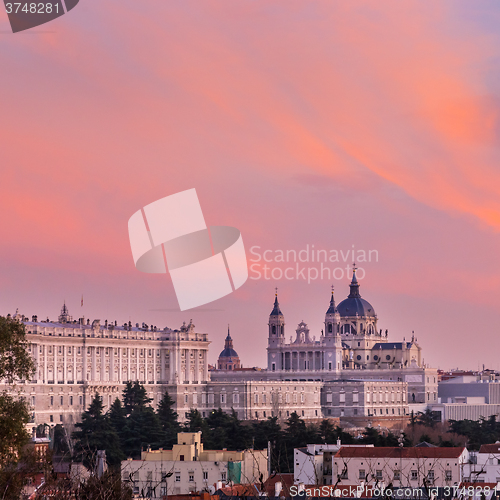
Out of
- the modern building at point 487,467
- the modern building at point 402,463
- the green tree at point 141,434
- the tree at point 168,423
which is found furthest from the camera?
the tree at point 168,423

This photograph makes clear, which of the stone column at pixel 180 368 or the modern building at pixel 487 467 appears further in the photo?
the stone column at pixel 180 368

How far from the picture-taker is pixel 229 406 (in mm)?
154125

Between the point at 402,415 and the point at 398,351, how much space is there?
79.8 ft

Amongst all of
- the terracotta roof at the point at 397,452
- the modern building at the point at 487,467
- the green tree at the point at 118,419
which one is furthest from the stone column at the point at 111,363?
the terracotta roof at the point at 397,452

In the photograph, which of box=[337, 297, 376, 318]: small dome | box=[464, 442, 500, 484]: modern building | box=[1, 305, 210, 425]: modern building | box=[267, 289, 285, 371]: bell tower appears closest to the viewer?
box=[464, 442, 500, 484]: modern building

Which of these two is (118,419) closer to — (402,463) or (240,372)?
(402,463)

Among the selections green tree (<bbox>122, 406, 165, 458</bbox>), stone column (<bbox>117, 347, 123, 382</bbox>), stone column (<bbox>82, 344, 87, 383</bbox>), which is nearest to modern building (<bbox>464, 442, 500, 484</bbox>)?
green tree (<bbox>122, 406, 165, 458</bbox>)

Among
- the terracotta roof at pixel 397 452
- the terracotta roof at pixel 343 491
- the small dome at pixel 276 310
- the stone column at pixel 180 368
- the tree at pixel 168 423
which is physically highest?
the small dome at pixel 276 310

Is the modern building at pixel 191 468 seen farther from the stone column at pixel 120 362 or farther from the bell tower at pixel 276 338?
the bell tower at pixel 276 338

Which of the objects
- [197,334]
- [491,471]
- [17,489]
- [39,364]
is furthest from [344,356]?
[17,489]

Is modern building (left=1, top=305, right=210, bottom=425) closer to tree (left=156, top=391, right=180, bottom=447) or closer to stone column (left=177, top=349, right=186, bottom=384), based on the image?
stone column (left=177, top=349, right=186, bottom=384)

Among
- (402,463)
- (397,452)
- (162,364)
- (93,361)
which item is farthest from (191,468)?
(162,364)

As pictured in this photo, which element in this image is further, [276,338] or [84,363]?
[276,338]

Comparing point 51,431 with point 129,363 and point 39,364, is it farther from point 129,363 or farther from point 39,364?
point 129,363
